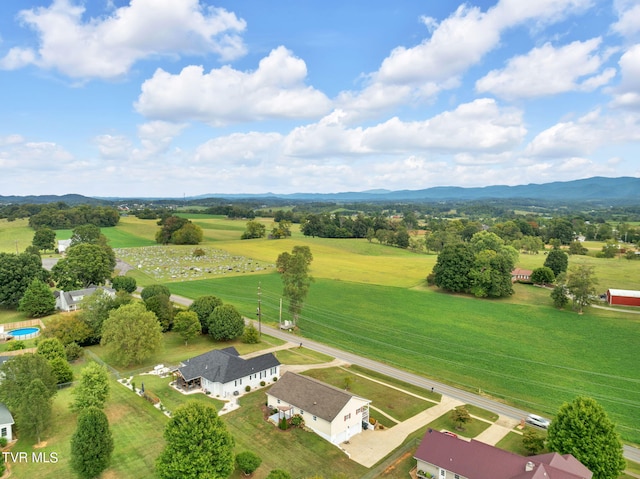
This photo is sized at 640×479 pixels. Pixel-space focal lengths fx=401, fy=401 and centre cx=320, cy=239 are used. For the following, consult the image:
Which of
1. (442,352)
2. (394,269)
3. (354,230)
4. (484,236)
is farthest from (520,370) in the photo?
(354,230)

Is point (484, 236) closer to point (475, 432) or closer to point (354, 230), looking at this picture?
point (354, 230)

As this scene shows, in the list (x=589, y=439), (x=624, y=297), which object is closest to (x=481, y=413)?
(x=589, y=439)

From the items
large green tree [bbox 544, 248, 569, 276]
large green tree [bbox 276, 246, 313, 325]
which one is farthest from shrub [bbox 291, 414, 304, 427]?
large green tree [bbox 544, 248, 569, 276]

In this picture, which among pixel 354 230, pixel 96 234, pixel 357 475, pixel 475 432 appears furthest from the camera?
pixel 354 230

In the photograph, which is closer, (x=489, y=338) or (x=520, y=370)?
(x=520, y=370)

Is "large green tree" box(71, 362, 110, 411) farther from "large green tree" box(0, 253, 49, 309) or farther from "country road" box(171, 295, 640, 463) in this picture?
"large green tree" box(0, 253, 49, 309)

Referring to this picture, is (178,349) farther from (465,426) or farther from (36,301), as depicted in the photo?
(465,426)

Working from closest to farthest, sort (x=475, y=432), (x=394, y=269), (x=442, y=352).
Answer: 1. (x=475, y=432)
2. (x=442, y=352)
3. (x=394, y=269)
